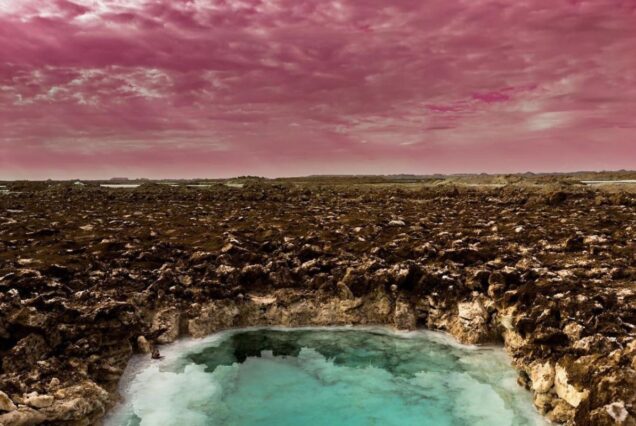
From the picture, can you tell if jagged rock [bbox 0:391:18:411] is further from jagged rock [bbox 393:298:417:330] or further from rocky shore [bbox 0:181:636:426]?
jagged rock [bbox 393:298:417:330]

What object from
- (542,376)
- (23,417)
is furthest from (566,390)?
(23,417)

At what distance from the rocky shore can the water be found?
3.09 feet

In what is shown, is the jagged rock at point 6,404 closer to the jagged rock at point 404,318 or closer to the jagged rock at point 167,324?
the jagged rock at point 167,324

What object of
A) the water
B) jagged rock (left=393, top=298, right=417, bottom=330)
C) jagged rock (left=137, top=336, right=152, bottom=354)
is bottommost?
the water

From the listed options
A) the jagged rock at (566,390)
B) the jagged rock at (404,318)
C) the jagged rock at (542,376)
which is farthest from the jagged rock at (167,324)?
the jagged rock at (566,390)

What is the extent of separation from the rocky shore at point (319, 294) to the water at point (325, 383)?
94 centimetres

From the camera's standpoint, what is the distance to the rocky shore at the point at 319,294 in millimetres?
13789

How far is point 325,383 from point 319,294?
21.3 feet

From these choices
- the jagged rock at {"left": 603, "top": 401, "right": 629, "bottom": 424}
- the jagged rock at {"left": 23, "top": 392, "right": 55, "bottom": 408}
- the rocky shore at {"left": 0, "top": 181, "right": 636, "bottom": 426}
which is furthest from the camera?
the rocky shore at {"left": 0, "top": 181, "right": 636, "bottom": 426}

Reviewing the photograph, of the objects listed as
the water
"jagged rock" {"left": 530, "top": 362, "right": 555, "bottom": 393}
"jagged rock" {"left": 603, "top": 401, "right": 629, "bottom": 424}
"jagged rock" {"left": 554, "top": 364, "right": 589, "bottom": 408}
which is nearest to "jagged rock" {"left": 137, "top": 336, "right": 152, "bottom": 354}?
the water

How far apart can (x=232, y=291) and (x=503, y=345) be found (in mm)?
12810

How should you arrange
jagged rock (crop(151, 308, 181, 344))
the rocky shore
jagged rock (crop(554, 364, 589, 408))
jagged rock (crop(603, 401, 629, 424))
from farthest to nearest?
jagged rock (crop(151, 308, 181, 344)) → the rocky shore → jagged rock (crop(554, 364, 589, 408)) → jagged rock (crop(603, 401, 629, 424))

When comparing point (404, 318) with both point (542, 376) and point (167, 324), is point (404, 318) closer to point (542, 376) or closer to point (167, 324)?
point (542, 376)

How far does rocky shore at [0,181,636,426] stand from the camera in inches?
543
